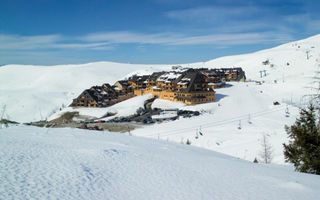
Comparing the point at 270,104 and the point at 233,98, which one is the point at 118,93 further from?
the point at 270,104

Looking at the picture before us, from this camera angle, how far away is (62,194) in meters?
5.14

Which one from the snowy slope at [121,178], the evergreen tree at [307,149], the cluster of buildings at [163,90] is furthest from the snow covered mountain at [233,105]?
the snowy slope at [121,178]

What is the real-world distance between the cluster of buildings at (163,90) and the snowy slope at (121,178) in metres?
42.3

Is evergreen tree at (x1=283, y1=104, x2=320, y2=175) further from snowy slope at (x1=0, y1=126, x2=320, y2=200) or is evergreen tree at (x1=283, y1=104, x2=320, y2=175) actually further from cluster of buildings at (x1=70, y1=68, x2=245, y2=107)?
cluster of buildings at (x1=70, y1=68, x2=245, y2=107)

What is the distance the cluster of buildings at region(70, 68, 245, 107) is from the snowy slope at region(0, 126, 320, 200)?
139 feet

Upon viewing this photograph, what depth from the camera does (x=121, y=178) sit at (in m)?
6.49

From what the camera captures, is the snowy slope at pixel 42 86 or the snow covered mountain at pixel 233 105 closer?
the snow covered mountain at pixel 233 105

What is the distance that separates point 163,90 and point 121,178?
170 feet

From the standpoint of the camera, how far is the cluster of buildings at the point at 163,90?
50.7 m

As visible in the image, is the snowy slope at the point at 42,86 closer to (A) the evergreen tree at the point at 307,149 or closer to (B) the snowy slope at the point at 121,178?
(B) the snowy slope at the point at 121,178

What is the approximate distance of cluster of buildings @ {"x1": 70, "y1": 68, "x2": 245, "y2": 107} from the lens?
5069 cm

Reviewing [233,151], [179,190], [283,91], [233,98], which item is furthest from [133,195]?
[283,91]

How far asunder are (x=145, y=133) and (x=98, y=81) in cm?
8574

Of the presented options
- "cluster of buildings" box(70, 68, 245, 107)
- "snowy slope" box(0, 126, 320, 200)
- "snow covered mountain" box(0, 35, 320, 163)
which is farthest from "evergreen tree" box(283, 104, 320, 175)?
"cluster of buildings" box(70, 68, 245, 107)
